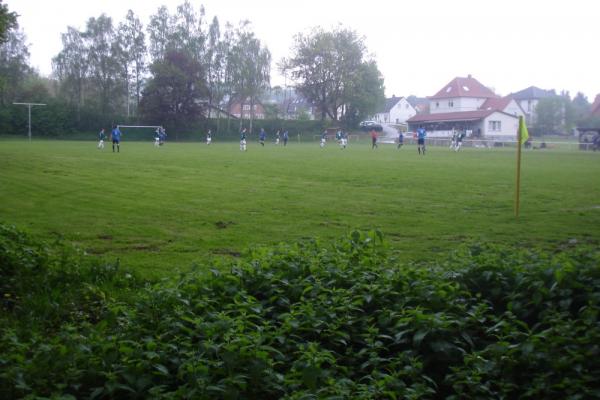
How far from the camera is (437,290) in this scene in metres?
5.24

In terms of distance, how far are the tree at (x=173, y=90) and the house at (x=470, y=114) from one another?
32030 millimetres

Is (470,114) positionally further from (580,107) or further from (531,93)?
(531,93)

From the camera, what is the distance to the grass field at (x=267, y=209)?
390 inches

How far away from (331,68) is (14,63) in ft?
131

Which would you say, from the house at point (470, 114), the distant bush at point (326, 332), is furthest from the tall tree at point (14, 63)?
the distant bush at point (326, 332)

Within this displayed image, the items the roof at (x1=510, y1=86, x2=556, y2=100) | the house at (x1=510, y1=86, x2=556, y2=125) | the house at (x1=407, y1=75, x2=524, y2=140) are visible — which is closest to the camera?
the house at (x1=407, y1=75, x2=524, y2=140)

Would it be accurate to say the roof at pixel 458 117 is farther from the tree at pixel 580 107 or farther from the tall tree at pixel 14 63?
the tall tree at pixel 14 63

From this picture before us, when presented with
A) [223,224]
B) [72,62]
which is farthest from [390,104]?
[223,224]

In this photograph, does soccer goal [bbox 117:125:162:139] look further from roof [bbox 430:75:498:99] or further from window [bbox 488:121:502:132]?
roof [bbox 430:75:498:99]

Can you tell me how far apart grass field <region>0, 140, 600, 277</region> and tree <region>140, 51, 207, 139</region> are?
163ft

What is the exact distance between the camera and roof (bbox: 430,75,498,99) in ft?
330

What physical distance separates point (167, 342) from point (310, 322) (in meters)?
1.07

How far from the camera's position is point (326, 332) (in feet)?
15.8

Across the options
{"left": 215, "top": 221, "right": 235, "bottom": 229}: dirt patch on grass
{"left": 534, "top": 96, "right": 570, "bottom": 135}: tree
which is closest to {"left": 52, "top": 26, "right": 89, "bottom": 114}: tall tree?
{"left": 534, "top": 96, "right": 570, "bottom": 135}: tree
